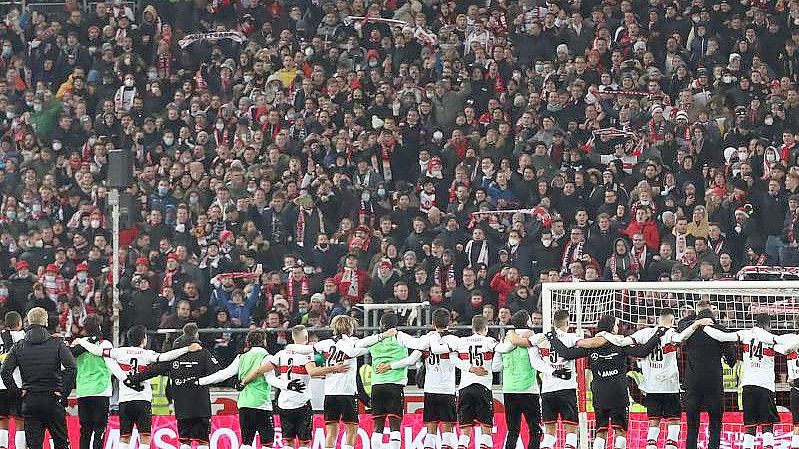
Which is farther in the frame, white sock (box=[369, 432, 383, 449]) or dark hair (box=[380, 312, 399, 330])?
white sock (box=[369, 432, 383, 449])

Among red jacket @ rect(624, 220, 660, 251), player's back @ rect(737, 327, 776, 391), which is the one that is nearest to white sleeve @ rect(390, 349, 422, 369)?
player's back @ rect(737, 327, 776, 391)

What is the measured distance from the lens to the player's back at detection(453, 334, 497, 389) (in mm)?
14977

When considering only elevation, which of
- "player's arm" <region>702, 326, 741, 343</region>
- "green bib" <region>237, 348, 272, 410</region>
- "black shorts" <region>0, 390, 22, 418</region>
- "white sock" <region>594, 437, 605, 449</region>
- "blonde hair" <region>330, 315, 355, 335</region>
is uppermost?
"blonde hair" <region>330, 315, 355, 335</region>

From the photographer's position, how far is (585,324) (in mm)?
16391

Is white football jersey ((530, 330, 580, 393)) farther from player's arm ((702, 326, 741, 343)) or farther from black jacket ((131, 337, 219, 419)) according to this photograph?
black jacket ((131, 337, 219, 419))

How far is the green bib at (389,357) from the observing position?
50.2 feet

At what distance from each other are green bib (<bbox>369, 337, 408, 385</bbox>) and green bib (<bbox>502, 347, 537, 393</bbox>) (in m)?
A: 1.02

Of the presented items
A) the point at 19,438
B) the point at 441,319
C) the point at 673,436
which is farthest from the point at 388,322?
the point at 19,438

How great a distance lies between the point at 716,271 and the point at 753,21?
16.6 feet

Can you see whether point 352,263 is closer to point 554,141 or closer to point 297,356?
point 554,141

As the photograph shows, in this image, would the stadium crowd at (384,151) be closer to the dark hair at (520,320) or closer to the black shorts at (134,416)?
the dark hair at (520,320)

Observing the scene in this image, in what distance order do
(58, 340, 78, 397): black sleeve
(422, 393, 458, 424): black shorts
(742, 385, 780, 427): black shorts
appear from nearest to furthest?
(58, 340, 78, 397): black sleeve → (742, 385, 780, 427): black shorts → (422, 393, 458, 424): black shorts

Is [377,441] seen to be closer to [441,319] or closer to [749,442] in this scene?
[441,319]

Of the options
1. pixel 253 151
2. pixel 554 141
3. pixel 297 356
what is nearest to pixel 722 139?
pixel 554 141
